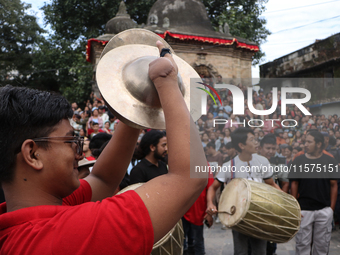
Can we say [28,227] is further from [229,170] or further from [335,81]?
[335,81]

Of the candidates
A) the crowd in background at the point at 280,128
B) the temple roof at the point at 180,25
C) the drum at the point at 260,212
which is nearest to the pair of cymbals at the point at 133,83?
the drum at the point at 260,212

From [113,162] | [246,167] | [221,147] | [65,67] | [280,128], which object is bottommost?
[221,147]

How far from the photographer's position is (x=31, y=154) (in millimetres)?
1190

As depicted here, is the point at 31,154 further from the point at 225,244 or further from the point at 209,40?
the point at 209,40

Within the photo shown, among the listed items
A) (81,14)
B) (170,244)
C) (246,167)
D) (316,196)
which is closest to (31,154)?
(170,244)

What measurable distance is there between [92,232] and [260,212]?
115 inches

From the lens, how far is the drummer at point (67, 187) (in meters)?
1.03

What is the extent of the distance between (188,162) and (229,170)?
10.7ft

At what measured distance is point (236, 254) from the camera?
Result: 3.97 metres

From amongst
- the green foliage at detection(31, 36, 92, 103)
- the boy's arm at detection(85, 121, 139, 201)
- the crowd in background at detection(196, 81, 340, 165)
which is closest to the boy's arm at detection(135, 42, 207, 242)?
the boy's arm at detection(85, 121, 139, 201)

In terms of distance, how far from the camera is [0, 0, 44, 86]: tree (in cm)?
2461

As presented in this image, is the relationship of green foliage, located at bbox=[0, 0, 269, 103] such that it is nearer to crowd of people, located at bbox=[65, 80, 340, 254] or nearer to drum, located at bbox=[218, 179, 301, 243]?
crowd of people, located at bbox=[65, 80, 340, 254]

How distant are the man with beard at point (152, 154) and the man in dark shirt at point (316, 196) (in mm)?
1880

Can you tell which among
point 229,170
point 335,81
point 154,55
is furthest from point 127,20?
point 154,55
